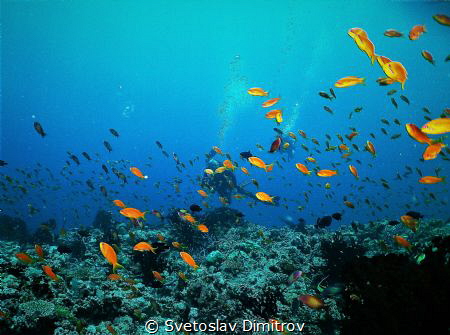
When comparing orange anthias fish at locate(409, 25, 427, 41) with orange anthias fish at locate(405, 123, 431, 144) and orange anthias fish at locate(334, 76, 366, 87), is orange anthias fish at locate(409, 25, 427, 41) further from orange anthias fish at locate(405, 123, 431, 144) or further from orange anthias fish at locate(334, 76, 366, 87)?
orange anthias fish at locate(405, 123, 431, 144)

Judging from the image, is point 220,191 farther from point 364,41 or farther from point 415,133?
point 364,41

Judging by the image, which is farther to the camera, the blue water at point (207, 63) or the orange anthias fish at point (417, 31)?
the blue water at point (207, 63)

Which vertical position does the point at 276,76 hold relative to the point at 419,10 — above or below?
below

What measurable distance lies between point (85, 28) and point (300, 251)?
96.4 meters

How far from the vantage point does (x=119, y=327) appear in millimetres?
4676

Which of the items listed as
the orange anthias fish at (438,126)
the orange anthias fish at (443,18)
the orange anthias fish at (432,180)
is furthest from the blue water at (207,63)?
the orange anthias fish at (438,126)

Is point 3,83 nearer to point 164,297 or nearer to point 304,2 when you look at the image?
point 304,2

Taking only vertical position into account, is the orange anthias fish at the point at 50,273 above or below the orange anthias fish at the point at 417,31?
below

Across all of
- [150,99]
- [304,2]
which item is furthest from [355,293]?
[150,99]

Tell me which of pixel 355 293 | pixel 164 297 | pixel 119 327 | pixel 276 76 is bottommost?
pixel 276 76

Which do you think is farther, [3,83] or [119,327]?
→ [3,83]

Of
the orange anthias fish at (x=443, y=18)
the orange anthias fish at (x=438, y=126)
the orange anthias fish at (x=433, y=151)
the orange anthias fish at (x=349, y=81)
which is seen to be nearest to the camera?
the orange anthias fish at (x=438, y=126)

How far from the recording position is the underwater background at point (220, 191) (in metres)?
4.50

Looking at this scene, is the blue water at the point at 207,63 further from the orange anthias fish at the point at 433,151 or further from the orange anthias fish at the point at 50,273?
the orange anthias fish at the point at 433,151
